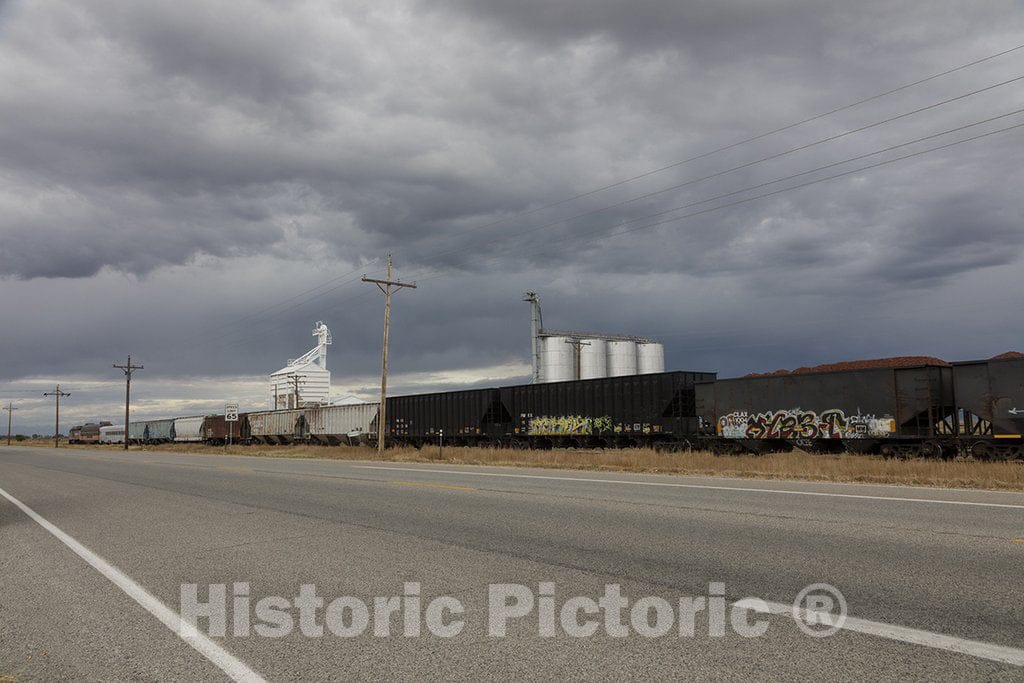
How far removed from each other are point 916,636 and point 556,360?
58.0 meters

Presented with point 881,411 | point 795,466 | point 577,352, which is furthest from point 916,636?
point 577,352

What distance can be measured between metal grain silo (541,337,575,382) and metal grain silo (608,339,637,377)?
495cm

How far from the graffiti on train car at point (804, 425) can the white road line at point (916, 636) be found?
1861cm

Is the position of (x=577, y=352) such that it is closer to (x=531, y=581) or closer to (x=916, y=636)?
(x=531, y=581)

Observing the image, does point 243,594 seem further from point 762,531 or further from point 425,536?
point 762,531

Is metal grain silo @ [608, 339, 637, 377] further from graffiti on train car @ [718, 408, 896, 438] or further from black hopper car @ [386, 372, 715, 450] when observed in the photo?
graffiti on train car @ [718, 408, 896, 438]

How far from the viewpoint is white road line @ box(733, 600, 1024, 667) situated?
3.99m

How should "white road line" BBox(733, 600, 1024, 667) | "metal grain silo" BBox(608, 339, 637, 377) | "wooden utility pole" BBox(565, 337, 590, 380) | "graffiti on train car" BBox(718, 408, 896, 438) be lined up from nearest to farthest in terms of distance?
"white road line" BBox(733, 600, 1024, 667)
"graffiti on train car" BBox(718, 408, 896, 438)
"wooden utility pole" BBox(565, 337, 590, 380)
"metal grain silo" BBox(608, 339, 637, 377)

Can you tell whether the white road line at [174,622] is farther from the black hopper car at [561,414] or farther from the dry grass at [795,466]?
the black hopper car at [561,414]

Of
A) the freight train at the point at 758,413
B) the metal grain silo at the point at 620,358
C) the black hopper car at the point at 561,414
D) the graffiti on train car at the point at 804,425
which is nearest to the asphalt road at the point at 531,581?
the freight train at the point at 758,413

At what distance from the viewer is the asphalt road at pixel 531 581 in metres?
4.09

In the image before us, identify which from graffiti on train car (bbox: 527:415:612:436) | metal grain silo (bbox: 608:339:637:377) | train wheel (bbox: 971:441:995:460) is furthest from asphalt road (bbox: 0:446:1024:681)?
metal grain silo (bbox: 608:339:637:377)

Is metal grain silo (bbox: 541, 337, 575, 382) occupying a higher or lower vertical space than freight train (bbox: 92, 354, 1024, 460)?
higher

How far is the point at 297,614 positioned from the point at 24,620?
2243 mm
